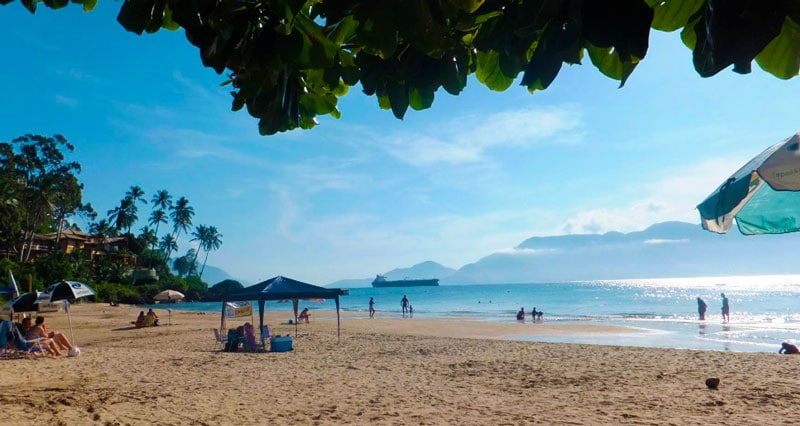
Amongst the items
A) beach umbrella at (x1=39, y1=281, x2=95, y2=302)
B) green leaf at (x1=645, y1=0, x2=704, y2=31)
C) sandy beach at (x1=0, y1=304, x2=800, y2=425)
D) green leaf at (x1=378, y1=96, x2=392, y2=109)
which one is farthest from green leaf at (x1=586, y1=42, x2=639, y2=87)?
beach umbrella at (x1=39, y1=281, x2=95, y2=302)

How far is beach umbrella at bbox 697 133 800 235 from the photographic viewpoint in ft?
10.3

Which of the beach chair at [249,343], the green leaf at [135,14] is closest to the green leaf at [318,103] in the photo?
the green leaf at [135,14]

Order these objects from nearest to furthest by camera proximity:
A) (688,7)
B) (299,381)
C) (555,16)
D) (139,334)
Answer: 1. (688,7)
2. (555,16)
3. (299,381)
4. (139,334)

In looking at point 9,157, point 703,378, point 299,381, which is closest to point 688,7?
point 299,381

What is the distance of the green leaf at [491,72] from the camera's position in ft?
5.83

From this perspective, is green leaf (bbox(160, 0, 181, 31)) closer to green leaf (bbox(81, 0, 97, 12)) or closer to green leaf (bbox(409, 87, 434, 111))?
green leaf (bbox(81, 0, 97, 12))

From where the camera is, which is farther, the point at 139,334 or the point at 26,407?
the point at 139,334

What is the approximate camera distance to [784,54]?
3.80 feet

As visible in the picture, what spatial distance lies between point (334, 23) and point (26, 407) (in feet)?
23.4

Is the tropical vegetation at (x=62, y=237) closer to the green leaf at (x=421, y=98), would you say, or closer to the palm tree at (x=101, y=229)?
the palm tree at (x=101, y=229)

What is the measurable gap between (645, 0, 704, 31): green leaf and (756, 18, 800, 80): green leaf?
0.63 feet

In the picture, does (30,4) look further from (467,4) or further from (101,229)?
(101,229)

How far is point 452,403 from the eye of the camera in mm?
6750

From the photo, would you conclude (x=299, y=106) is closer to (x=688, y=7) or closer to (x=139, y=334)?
(x=688, y=7)
